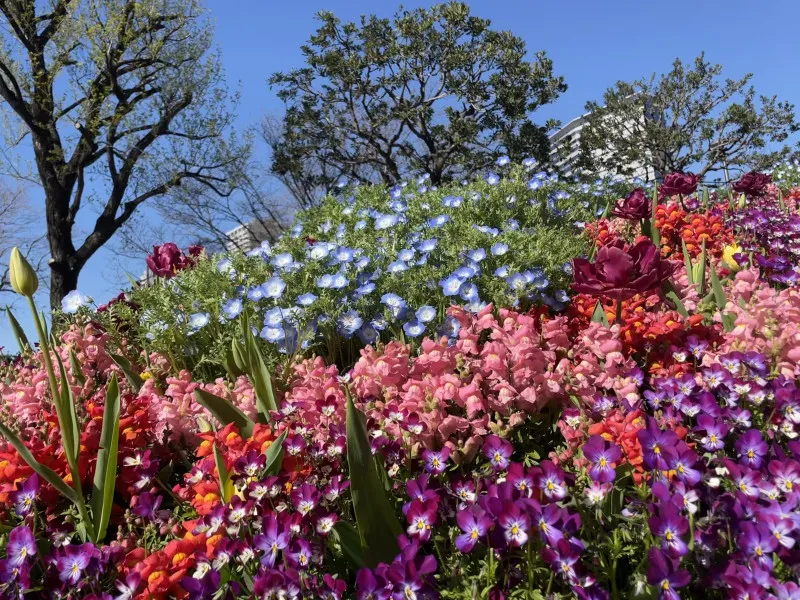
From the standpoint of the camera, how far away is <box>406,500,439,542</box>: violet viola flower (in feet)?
4.28

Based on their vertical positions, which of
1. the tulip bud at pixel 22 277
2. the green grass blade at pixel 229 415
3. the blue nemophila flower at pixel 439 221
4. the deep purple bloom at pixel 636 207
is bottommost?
the green grass blade at pixel 229 415

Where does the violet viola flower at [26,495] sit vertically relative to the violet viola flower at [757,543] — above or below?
above

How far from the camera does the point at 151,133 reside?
15055 millimetres

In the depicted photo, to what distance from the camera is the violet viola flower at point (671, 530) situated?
1142mm

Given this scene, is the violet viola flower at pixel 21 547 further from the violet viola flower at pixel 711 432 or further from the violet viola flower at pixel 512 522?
the violet viola flower at pixel 711 432

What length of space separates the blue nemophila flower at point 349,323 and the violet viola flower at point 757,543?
1973 millimetres

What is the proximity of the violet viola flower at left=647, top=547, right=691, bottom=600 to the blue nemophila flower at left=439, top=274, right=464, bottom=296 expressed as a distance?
1932mm

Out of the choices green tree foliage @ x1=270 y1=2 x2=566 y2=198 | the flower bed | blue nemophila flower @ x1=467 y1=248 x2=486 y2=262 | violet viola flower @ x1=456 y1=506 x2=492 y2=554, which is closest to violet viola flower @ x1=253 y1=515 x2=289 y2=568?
the flower bed

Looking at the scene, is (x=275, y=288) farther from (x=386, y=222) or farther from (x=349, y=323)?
(x=386, y=222)

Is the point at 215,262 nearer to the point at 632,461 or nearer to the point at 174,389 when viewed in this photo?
the point at 174,389

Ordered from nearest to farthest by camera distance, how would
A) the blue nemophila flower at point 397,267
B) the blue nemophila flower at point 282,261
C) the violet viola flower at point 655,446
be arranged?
the violet viola flower at point 655,446
the blue nemophila flower at point 397,267
the blue nemophila flower at point 282,261

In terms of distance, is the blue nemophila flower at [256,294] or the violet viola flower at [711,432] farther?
the blue nemophila flower at [256,294]

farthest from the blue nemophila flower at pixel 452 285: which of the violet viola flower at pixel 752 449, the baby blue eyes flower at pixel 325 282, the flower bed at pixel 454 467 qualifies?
the violet viola flower at pixel 752 449

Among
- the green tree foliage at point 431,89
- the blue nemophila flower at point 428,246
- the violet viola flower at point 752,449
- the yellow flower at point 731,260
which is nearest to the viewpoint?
the violet viola flower at point 752,449
